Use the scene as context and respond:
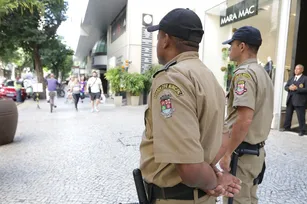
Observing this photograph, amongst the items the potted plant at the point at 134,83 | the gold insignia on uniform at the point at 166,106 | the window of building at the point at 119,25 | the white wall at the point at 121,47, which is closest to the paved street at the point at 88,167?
the gold insignia on uniform at the point at 166,106

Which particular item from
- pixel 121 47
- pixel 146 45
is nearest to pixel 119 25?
pixel 121 47

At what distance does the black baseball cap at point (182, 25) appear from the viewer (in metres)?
1.31

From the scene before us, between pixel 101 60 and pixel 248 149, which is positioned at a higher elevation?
pixel 101 60

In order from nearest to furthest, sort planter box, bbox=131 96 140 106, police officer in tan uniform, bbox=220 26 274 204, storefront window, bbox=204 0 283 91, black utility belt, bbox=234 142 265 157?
police officer in tan uniform, bbox=220 26 274 204
black utility belt, bbox=234 142 265 157
storefront window, bbox=204 0 283 91
planter box, bbox=131 96 140 106

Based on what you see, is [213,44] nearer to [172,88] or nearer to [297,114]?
[297,114]

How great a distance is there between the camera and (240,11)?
372 inches

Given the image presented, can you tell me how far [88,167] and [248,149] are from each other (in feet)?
10.0

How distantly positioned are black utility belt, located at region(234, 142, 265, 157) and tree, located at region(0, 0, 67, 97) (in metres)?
17.2

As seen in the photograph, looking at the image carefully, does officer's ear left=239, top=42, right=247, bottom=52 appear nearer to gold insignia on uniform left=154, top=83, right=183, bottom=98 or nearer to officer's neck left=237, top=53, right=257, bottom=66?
officer's neck left=237, top=53, right=257, bottom=66

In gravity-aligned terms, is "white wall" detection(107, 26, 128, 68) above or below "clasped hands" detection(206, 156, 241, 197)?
above

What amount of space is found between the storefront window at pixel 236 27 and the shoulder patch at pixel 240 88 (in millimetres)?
5330

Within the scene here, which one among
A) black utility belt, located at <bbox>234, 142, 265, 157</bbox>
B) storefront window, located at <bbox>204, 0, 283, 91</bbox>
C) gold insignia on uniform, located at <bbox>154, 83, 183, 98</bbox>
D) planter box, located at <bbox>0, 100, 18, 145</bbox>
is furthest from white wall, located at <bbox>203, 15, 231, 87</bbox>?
gold insignia on uniform, located at <bbox>154, 83, 183, 98</bbox>

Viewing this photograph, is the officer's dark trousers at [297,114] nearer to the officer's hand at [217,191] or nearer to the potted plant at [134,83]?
the officer's hand at [217,191]

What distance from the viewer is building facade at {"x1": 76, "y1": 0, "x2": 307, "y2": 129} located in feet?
25.6
